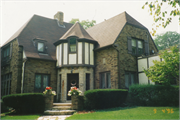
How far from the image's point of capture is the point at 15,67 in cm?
1462

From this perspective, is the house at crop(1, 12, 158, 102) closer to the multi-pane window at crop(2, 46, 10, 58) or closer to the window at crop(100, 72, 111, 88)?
the window at crop(100, 72, 111, 88)

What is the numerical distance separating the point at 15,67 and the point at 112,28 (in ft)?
29.2

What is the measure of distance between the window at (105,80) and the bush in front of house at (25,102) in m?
5.30

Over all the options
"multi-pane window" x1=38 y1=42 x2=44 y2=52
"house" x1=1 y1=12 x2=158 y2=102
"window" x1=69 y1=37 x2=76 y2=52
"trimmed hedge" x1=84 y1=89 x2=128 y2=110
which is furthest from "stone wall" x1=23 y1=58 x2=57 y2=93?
"trimmed hedge" x1=84 y1=89 x2=128 y2=110

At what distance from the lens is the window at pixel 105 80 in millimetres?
14070

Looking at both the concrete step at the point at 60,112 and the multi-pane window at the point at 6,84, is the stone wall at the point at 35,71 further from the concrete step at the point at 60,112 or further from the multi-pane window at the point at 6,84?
the concrete step at the point at 60,112

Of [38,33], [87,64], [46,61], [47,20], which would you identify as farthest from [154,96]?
[47,20]

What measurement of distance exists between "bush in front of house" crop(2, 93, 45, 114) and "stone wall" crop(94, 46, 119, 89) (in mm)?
5331

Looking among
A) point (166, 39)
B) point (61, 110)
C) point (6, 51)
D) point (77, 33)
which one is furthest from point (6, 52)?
point (166, 39)

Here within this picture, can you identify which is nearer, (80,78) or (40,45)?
(80,78)

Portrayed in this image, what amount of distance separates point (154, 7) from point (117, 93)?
648 centimetres

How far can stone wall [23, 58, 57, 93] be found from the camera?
13820 millimetres

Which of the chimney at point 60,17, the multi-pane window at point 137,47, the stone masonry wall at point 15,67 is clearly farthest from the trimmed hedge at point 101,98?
the chimney at point 60,17

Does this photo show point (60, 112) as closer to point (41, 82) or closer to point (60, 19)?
point (41, 82)
